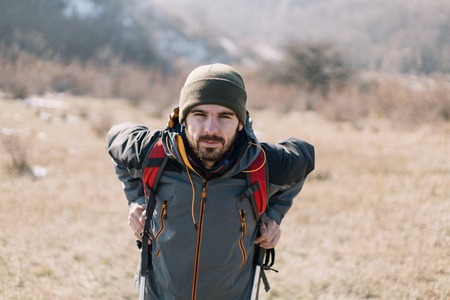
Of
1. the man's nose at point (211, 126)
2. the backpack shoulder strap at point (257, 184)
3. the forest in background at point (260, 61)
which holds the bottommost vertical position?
the backpack shoulder strap at point (257, 184)

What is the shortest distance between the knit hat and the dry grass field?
245 centimetres

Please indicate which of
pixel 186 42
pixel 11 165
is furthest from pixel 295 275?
pixel 186 42

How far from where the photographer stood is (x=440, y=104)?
11.1m

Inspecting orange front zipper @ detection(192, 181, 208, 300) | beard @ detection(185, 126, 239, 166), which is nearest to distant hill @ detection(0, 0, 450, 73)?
beard @ detection(185, 126, 239, 166)

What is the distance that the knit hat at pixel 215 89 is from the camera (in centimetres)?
178

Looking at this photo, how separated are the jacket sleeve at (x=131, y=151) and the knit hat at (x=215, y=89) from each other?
0.91 ft

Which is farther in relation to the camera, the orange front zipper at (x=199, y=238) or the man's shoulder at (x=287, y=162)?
the man's shoulder at (x=287, y=162)

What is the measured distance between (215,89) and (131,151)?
0.55 meters

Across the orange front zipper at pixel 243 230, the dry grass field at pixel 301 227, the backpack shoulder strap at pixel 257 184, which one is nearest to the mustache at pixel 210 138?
the backpack shoulder strap at pixel 257 184

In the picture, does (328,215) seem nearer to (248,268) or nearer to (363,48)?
(248,268)

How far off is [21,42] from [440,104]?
25.5m

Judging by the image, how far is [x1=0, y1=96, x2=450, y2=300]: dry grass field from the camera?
365 cm

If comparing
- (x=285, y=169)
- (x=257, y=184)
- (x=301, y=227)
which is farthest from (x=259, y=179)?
(x=301, y=227)

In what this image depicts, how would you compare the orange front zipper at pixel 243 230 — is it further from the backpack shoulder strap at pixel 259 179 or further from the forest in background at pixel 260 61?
the forest in background at pixel 260 61
